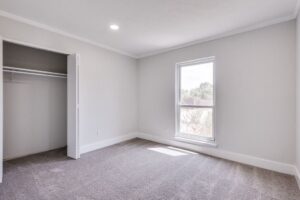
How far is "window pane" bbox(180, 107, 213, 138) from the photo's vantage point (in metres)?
3.41

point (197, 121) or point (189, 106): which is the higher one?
point (189, 106)

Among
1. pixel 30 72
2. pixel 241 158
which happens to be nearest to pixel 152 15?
pixel 30 72

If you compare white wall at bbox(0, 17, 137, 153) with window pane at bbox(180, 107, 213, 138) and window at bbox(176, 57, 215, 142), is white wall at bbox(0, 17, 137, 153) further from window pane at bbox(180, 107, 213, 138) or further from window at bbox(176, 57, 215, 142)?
window pane at bbox(180, 107, 213, 138)

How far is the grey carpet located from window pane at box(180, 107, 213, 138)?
1.82ft

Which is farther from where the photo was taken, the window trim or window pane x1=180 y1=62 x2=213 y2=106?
window pane x1=180 y1=62 x2=213 y2=106

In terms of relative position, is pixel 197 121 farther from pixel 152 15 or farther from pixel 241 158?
pixel 152 15

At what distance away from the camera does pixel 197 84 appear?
3.60 meters

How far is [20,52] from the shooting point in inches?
124

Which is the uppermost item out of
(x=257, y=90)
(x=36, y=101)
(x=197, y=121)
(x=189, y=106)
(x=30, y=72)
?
(x=30, y=72)

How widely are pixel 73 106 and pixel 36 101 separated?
103 cm

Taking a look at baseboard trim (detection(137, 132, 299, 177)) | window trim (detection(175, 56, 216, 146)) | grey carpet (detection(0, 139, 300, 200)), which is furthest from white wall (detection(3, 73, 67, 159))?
window trim (detection(175, 56, 216, 146))

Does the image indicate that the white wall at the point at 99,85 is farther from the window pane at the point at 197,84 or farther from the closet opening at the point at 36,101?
the window pane at the point at 197,84

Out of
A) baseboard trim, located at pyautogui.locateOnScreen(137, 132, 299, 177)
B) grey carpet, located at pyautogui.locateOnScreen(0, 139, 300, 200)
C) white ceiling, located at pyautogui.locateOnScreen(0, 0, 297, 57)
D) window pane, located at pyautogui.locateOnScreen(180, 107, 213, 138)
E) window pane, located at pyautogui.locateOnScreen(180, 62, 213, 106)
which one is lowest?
grey carpet, located at pyautogui.locateOnScreen(0, 139, 300, 200)

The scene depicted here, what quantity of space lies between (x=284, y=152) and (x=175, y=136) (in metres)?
2.09
